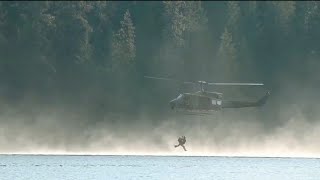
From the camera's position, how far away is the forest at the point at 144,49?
526 feet

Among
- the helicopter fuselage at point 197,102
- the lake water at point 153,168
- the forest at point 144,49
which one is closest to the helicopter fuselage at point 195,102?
the helicopter fuselage at point 197,102

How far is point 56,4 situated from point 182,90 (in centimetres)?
1898

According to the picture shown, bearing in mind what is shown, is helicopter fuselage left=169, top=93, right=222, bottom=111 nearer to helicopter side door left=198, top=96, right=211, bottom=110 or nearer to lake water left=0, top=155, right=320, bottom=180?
helicopter side door left=198, top=96, right=211, bottom=110

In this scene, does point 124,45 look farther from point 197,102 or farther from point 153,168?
point 153,168

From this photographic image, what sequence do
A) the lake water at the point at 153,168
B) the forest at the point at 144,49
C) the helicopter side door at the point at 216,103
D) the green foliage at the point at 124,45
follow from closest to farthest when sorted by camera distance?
the lake water at the point at 153,168
the helicopter side door at the point at 216,103
the forest at the point at 144,49
the green foliage at the point at 124,45

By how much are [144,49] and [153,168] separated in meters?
52.2

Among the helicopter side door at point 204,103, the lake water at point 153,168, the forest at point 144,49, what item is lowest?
the lake water at point 153,168

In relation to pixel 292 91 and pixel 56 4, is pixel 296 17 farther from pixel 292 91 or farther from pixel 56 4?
pixel 56 4

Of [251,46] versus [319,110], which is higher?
[251,46]

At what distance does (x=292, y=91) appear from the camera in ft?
516

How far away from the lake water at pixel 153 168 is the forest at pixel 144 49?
24.3 meters

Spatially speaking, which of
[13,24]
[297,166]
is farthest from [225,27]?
[297,166]

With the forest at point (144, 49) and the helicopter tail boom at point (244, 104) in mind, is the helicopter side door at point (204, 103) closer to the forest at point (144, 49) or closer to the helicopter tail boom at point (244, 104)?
the helicopter tail boom at point (244, 104)

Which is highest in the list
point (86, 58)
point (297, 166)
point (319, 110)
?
point (86, 58)
